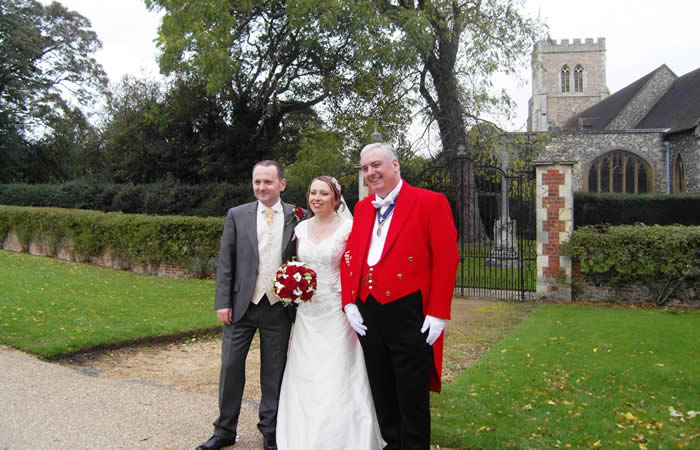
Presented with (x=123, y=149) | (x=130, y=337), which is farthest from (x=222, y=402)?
(x=123, y=149)

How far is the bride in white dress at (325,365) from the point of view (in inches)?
131

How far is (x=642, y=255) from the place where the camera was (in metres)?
9.36

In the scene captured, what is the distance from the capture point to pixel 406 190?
3.24 metres

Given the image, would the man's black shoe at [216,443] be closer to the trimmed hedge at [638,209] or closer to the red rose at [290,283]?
the red rose at [290,283]

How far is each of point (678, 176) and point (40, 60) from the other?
3670 centimetres

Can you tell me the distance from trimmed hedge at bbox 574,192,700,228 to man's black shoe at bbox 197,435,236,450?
19.7 meters

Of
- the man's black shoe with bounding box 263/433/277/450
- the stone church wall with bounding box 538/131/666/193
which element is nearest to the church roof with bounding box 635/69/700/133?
the stone church wall with bounding box 538/131/666/193

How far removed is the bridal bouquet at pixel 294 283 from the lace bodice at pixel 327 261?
0.13 metres

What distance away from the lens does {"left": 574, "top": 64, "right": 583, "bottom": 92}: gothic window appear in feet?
178

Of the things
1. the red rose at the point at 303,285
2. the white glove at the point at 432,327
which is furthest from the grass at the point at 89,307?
the white glove at the point at 432,327

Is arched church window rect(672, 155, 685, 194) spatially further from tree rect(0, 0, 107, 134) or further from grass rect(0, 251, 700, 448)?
tree rect(0, 0, 107, 134)

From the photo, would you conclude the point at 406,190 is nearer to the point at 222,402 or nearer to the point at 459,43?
the point at 222,402

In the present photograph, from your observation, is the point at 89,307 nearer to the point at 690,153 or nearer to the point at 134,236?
the point at 134,236

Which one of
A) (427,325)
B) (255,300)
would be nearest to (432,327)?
(427,325)
